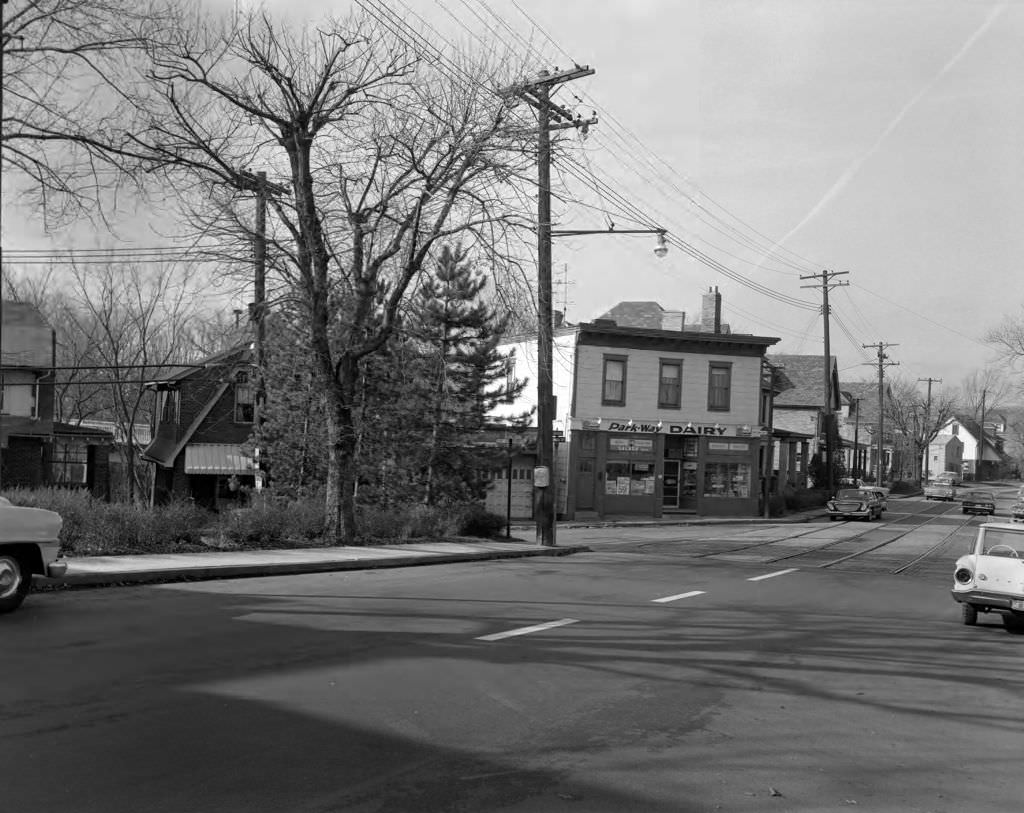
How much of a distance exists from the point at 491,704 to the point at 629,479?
3492 centimetres

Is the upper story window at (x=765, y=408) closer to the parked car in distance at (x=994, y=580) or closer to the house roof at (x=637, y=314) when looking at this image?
the house roof at (x=637, y=314)

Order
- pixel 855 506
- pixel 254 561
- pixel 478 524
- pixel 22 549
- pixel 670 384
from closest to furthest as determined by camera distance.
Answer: pixel 22 549 → pixel 254 561 → pixel 478 524 → pixel 670 384 → pixel 855 506

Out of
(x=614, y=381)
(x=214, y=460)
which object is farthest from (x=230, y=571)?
(x=614, y=381)

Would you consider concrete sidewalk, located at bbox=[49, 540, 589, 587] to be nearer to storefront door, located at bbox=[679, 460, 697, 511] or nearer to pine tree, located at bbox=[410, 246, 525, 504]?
pine tree, located at bbox=[410, 246, 525, 504]

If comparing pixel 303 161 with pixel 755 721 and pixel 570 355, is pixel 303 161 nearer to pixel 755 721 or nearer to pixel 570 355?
pixel 755 721

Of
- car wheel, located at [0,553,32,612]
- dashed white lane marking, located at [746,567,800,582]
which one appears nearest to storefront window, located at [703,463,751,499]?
dashed white lane marking, located at [746,567,800,582]

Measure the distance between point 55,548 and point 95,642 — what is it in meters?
2.41

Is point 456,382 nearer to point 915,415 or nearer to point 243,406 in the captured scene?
point 243,406

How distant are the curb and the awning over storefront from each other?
1978cm

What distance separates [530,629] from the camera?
10.7 m

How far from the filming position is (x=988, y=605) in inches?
502

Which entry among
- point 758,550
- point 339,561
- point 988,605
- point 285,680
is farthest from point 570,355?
point 285,680

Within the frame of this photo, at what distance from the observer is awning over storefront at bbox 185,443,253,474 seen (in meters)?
37.1

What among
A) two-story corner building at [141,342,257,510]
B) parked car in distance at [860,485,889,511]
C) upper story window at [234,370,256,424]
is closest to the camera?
two-story corner building at [141,342,257,510]
